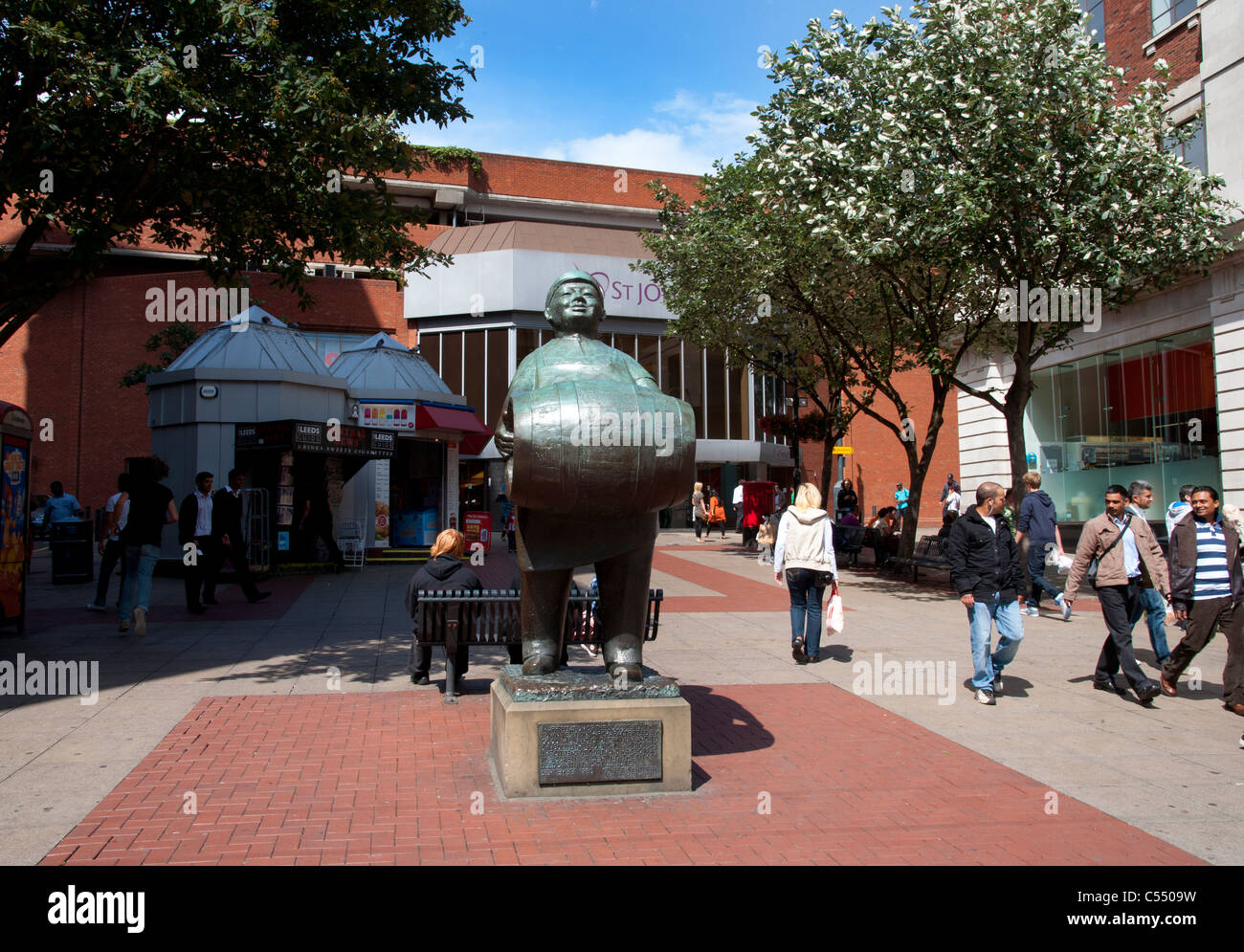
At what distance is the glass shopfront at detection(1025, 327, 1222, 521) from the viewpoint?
16.3m

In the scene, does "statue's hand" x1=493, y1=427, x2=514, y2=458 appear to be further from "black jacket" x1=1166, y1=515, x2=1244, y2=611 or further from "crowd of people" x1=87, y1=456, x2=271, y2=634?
"crowd of people" x1=87, y1=456, x2=271, y2=634

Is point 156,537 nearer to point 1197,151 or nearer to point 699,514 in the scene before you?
point 1197,151

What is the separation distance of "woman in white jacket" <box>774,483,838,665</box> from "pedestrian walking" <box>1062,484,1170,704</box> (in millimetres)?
2089

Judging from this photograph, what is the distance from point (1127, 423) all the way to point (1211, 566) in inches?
514

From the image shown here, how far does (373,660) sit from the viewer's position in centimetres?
852

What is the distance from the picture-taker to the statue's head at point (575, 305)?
501 centimetres

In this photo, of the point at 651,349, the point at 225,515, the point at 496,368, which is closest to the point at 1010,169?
the point at 225,515

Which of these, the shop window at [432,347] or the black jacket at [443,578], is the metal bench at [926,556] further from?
the shop window at [432,347]

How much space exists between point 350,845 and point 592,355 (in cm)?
263

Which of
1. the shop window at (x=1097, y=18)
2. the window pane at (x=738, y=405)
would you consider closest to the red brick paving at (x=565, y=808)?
the shop window at (x=1097, y=18)

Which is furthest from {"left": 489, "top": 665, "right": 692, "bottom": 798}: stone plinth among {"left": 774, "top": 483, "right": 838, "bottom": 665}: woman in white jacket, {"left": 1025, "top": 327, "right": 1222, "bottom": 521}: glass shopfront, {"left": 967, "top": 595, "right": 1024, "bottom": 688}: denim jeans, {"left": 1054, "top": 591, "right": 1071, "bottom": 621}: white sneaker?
{"left": 1025, "top": 327, "right": 1222, "bottom": 521}: glass shopfront

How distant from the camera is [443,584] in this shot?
727cm

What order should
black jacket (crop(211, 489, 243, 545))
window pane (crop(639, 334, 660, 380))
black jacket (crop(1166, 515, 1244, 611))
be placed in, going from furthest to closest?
window pane (crop(639, 334, 660, 380)) → black jacket (crop(211, 489, 243, 545)) → black jacket (crop(1166, 515, 1244, 611))

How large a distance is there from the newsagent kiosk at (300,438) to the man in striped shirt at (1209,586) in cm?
1326
